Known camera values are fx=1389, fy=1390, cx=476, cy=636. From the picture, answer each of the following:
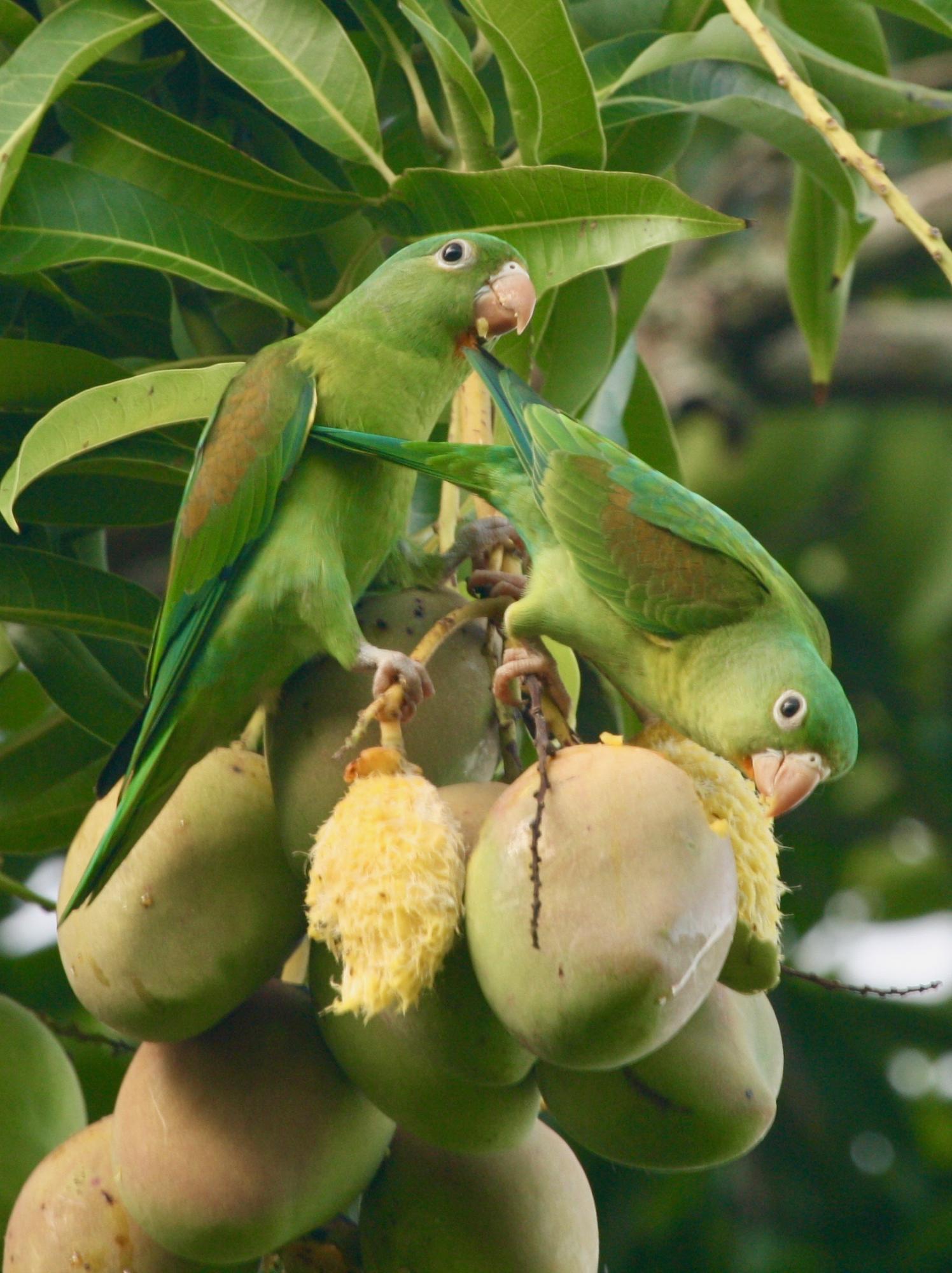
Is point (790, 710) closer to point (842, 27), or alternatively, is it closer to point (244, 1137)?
point (244, 1137)

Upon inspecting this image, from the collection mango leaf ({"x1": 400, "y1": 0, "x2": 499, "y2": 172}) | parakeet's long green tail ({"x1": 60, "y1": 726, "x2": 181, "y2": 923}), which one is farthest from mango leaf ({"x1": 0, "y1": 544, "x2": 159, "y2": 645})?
mango leaf ({"x1": 400, "y1": 0, "x2": 499, "y2": 172})

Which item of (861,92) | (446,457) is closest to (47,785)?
(446,457)

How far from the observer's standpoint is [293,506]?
2.15 m

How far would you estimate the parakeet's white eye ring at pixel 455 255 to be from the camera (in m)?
2.20

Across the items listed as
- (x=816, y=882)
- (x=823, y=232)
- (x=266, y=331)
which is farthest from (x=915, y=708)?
(x=266, y=331)

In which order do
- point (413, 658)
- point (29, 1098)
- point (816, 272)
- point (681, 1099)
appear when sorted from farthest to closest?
1. point (816, 272)
2. point (29, 1098)
3. point (413, 658)
4. point (681, 1099)

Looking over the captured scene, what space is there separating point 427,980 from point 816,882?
372 centimetres

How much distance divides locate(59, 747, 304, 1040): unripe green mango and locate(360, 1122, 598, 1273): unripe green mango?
0.33 metres

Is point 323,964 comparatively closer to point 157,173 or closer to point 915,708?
point 157,173

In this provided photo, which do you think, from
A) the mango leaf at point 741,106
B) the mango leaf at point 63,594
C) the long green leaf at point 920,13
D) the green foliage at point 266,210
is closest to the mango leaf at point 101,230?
the green foliage at point 266,210

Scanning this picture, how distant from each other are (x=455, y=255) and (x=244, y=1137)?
135 centimetres

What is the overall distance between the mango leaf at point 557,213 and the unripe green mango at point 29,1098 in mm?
1527

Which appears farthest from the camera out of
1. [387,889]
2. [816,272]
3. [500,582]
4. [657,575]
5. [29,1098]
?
[816,272]

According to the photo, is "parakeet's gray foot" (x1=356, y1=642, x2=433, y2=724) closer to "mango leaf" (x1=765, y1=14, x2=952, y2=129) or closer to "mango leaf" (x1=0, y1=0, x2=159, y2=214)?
"mango leaf" (x1=0, y1=0, x2=159, y2=214)
